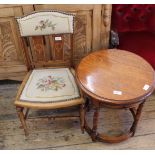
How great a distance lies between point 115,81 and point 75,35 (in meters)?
0.69

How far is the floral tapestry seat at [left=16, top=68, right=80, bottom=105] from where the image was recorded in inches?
62.6

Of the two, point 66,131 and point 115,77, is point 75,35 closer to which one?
point 115,77

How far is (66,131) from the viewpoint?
1900 millimetres

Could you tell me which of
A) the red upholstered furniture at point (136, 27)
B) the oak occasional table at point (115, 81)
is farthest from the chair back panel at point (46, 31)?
the red upholstered furniture at point (136, 27)

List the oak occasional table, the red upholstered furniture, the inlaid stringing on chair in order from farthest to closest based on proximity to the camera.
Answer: the red upholstered furniture, the inlaid stringing on chair, the oak occasional table

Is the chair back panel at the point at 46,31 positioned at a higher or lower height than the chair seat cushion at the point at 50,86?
higher

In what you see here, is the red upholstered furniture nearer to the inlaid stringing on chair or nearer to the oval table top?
the oval table top

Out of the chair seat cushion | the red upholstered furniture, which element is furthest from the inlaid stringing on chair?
the red upholstered furniture

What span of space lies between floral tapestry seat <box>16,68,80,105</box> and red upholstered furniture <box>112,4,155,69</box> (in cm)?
64

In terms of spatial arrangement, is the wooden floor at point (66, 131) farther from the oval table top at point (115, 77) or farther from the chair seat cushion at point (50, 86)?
the oval table top at point (115, 77)

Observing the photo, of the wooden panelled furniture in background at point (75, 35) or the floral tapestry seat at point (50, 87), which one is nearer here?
the floral tapestry seat at point (50, 87)

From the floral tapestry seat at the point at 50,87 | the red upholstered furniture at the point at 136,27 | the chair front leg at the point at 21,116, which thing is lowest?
the chair front leg at the point at 21,116

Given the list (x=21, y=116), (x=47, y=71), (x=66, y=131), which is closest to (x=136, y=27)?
(x=47, y=71)

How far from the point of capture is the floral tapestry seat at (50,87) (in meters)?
1.59
